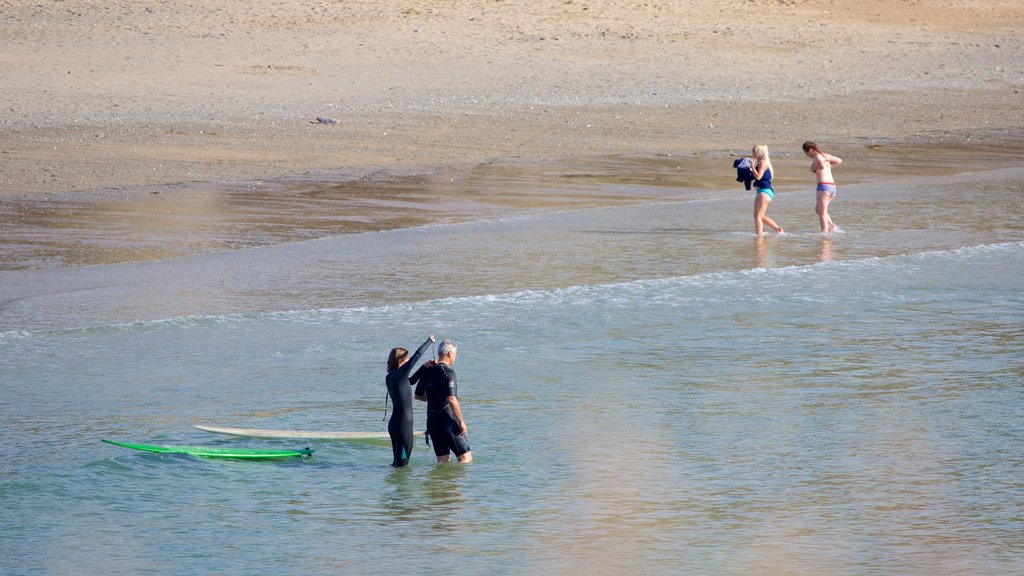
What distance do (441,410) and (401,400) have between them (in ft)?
0.88

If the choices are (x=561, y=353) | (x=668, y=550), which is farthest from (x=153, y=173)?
(x=668, y=550)

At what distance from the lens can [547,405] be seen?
11.0 m

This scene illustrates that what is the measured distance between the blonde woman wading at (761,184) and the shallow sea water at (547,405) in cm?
40

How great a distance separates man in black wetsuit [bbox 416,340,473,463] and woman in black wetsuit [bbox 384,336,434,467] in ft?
0.31

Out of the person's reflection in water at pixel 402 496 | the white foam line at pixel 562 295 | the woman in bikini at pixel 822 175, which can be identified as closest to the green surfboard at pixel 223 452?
the person's reflection in water at pixel 402 496

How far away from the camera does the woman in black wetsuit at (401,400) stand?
9.06 metres

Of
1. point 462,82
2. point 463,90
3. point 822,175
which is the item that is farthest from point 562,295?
point 462,82

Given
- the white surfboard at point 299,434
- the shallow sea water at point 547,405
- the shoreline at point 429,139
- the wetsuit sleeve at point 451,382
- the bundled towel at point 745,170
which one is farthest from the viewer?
the shoreline at point 429,139

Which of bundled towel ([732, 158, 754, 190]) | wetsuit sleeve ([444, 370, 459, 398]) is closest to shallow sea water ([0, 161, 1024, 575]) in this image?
wetsuit sleeve ([444, 370, 459, 398])

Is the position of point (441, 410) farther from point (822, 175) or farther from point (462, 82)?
point (462, 82)

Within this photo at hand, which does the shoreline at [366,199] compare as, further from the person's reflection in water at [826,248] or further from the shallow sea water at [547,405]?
the person's reflection in water at [826,248]

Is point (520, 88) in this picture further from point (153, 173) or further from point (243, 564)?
point (243, 564)

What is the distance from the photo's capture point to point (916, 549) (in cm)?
802

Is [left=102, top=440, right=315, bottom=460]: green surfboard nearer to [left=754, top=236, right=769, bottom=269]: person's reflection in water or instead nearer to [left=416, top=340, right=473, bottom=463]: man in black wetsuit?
[left=416, top=340, right=473, bottom=463]: man in black wetsuit
